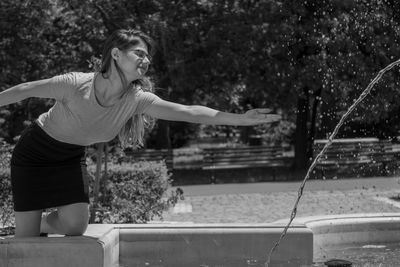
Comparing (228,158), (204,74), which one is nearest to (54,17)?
(204,74)

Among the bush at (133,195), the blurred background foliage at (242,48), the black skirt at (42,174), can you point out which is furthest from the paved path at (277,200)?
the black skirt at (42,174)

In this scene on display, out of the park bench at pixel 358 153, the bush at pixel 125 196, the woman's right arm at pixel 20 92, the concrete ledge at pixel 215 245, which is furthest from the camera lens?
the park bench at pixel 358 153

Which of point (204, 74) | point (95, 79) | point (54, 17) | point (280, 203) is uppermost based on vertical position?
point (54, 17)

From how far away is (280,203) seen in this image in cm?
1103

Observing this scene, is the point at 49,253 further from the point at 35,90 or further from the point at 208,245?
the point at 208,245

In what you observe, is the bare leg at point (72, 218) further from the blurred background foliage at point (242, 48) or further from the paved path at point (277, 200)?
the blurred background foliage at point (242, 48)

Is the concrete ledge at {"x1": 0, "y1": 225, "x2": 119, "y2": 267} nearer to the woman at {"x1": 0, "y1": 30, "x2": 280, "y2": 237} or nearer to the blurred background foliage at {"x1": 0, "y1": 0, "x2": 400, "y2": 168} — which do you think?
the woman at {"x1": 0, "y1": 30, "x2": 280, "y2": 237}

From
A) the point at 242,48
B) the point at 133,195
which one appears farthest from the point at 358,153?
the point at 133,195

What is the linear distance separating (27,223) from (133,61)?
47.1 inches

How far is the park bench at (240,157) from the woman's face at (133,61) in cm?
1297

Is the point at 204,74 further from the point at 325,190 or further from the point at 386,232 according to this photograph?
the point at 386,232

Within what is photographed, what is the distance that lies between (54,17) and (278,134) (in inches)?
632

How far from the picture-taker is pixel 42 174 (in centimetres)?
413

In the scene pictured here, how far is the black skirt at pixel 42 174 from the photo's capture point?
13.4 feet
